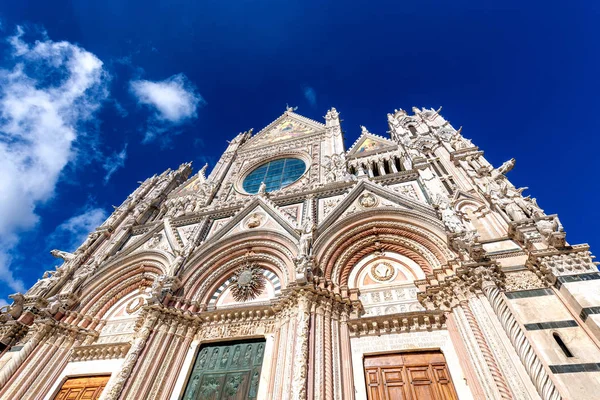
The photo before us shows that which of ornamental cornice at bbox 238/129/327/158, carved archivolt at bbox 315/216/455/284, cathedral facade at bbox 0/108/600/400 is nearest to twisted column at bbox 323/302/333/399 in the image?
cathedral facade at bbox 0/108/600/400

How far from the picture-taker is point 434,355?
19.0ft

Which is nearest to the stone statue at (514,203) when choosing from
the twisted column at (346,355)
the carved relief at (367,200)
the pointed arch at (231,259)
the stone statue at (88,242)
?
the carved relief at (367,200)

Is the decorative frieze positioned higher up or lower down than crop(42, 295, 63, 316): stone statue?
lower down

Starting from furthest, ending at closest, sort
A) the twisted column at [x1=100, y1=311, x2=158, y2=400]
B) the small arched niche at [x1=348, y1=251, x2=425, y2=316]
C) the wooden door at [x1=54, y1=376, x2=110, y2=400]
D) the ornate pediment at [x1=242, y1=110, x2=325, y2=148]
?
the ornate pediment at [x1=242, y1=110, x2=325, y2=148]
the wooden door at [x1=54, y1=376, x2=110, y2=400]
the small arched niche at [x1=348, y1=251, x2=425, y2=316]
the twisted column at [x1=100, y1=311, x2=158, y2=400]

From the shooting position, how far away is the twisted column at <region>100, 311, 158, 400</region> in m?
6.05

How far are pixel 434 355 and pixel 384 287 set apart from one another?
189 cm

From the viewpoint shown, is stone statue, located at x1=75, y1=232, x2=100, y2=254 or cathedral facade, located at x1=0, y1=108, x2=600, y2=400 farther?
stone statue, located at x1=75, y1=232, x2=100, y2=254

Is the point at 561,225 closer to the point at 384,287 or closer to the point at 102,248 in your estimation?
the point at 384,287

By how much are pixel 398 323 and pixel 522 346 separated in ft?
7.22

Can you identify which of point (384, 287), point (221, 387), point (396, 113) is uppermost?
point (396, 113)

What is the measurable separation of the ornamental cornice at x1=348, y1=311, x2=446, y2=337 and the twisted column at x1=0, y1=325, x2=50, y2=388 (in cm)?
837

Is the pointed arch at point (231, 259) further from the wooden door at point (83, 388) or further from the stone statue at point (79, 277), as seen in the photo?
the stone statue at point (79, 277)

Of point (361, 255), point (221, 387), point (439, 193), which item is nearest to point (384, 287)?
point (361, 255)

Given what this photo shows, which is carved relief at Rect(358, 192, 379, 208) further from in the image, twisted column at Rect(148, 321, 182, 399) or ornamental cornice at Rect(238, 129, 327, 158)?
ornamental cornice at Rect(238, 129, 327, 158)
